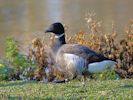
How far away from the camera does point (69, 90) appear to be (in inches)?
370

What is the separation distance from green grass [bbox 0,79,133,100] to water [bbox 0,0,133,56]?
19.0ft

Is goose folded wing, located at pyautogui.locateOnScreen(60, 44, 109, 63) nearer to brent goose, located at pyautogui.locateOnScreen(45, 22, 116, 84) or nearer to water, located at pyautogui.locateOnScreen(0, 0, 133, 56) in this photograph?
brent goose, located at pyautogui.locateOnScreen(45, 22, 116, 84)

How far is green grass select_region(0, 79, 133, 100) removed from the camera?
8.76 meters

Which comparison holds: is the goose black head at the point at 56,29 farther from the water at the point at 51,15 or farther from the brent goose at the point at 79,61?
the water at the point at 51,15

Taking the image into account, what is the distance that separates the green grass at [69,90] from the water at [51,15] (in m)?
5.78

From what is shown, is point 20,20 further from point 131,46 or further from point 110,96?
point 110,96

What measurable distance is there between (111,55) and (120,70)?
389 millimetres

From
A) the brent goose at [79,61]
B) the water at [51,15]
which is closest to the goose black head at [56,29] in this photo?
the brent goose at [79,61]

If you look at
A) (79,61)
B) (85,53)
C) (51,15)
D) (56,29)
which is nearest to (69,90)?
(79,61)

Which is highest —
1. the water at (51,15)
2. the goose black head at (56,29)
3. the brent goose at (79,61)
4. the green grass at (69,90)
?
the water at (51,15)

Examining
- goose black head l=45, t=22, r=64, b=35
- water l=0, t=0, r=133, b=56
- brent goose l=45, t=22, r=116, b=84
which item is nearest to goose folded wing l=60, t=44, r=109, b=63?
brent goose l=45, t=22, r=116, b=84

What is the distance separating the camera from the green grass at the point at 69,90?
28.7 feet

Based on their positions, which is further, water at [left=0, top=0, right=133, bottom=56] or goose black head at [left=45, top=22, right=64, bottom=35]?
water at [left=0, top=0, right=133, bottom=56]

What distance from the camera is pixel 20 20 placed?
73.3 ft
